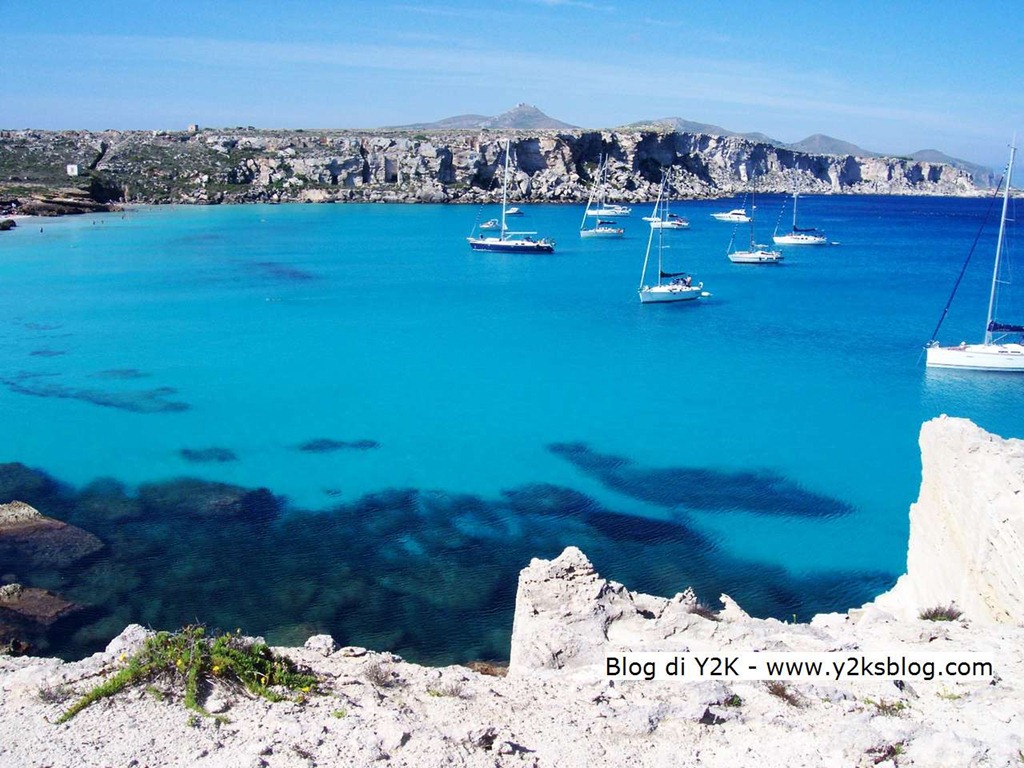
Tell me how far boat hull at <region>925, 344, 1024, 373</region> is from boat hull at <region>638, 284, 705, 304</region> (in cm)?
1729

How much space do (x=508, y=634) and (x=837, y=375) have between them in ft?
79.3

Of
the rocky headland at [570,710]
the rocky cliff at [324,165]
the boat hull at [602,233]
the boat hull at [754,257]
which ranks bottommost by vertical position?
the rocky headland at [570,710]

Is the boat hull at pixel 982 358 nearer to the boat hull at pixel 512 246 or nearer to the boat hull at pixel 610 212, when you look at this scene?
the boat hull at pixel 512 246

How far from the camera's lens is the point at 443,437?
83.1 feet

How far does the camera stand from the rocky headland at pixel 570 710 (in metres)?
6.82

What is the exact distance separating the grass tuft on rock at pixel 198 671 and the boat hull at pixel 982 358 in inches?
1309

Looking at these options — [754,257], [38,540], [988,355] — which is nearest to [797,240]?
[754,257]

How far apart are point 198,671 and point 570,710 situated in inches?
138

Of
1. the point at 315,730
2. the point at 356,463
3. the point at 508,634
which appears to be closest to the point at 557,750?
the point at 315,730

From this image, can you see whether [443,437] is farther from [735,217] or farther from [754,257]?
[735,217]

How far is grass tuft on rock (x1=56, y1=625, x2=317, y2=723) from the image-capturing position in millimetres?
7543

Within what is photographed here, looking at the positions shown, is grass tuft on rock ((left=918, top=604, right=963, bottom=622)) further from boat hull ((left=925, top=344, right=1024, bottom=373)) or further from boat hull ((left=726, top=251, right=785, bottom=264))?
boat hull ((left=726, top=251, right=785, bottom=264))

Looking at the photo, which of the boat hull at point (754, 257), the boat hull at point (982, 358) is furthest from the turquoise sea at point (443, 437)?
the boat hull at point (754, 257)

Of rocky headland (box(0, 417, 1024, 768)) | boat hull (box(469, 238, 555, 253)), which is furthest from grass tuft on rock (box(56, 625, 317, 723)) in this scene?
boat hull (box(469, 238, 555, 253))
